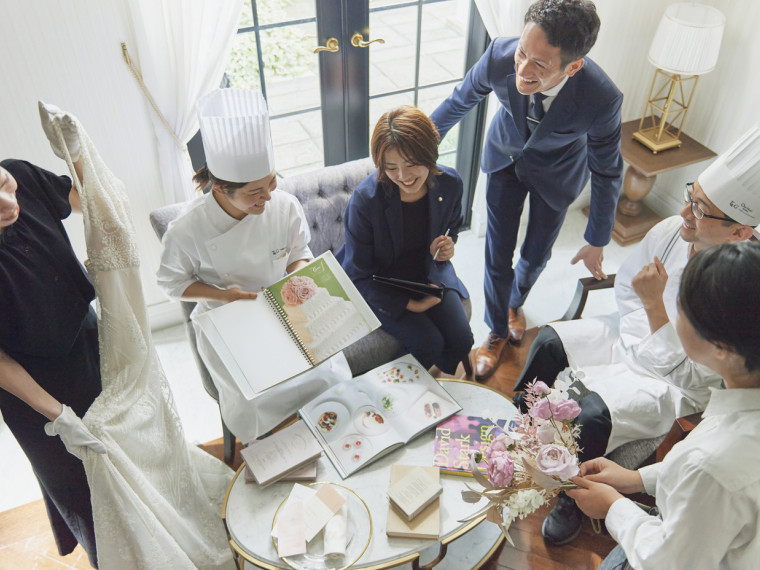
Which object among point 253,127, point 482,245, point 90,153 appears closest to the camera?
point 90,153

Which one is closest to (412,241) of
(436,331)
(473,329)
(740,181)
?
(436,331)

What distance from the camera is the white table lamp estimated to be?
287 centimetres

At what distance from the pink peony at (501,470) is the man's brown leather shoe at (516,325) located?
1.71 meters

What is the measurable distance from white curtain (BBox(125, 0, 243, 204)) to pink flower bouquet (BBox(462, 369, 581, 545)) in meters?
1.75

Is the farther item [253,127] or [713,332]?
[253,127]

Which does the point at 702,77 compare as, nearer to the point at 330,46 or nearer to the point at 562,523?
the point at 330,46

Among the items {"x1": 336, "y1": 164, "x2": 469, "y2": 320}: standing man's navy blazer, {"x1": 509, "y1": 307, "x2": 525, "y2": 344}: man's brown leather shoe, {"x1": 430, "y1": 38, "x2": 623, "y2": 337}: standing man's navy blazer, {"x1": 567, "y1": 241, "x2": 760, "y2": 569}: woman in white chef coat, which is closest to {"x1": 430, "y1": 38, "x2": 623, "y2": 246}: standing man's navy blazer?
{"x1": 430, "y1": 38, "x2": 623, "y2": 337}: standing man's navy blazer

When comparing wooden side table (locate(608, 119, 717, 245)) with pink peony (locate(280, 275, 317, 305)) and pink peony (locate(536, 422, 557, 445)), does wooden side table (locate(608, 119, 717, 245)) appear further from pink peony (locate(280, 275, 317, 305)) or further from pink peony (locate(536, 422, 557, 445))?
pink peony (locate(536, 422, 557, 445))

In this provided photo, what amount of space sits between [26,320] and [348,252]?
3.83 feet

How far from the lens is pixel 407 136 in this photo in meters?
2.00

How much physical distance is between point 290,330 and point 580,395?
1000 millimetres

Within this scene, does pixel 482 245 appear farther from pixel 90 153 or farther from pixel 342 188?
pixel 90 153

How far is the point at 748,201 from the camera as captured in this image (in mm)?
1751

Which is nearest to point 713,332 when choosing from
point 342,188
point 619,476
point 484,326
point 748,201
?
point 619,476
